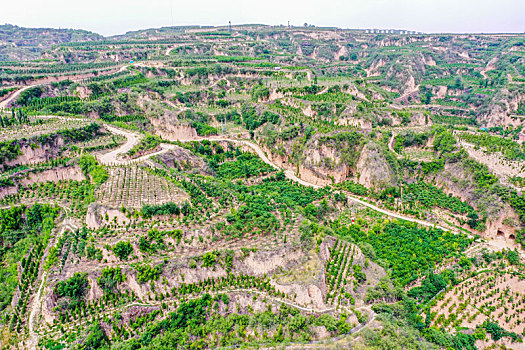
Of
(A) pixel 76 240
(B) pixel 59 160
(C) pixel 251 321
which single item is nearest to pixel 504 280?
(C) pixel 251 321

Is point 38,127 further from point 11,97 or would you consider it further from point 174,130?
point 174,130

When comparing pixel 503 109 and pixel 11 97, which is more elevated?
pixel 11 97

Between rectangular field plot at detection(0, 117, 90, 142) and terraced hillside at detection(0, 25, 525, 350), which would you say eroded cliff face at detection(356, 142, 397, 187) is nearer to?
terraced hillside at detection(0, 25, 525, 350)

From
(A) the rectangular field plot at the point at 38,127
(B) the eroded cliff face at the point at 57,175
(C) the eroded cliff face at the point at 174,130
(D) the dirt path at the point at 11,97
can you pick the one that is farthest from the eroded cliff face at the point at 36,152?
(D) the dirt path at the point at 11,97

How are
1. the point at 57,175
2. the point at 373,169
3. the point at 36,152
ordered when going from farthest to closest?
the point at 373,169 < the point at 36,152 < the point at 57,175

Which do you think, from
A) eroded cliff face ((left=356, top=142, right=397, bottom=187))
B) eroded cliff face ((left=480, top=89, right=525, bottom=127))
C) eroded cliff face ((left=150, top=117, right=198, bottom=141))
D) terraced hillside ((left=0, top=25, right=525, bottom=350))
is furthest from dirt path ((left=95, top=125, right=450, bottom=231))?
eroded cliff face ((left=480, top=89, right=525, bottom=127))

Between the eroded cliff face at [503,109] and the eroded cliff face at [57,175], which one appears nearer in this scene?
the eroded cliff face at [57,175]

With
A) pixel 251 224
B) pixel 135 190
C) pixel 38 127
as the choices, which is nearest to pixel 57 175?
pixel 38 127

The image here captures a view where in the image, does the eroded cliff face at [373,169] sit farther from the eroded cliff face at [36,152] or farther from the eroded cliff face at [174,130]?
the eroded cliff face at [36,152]
